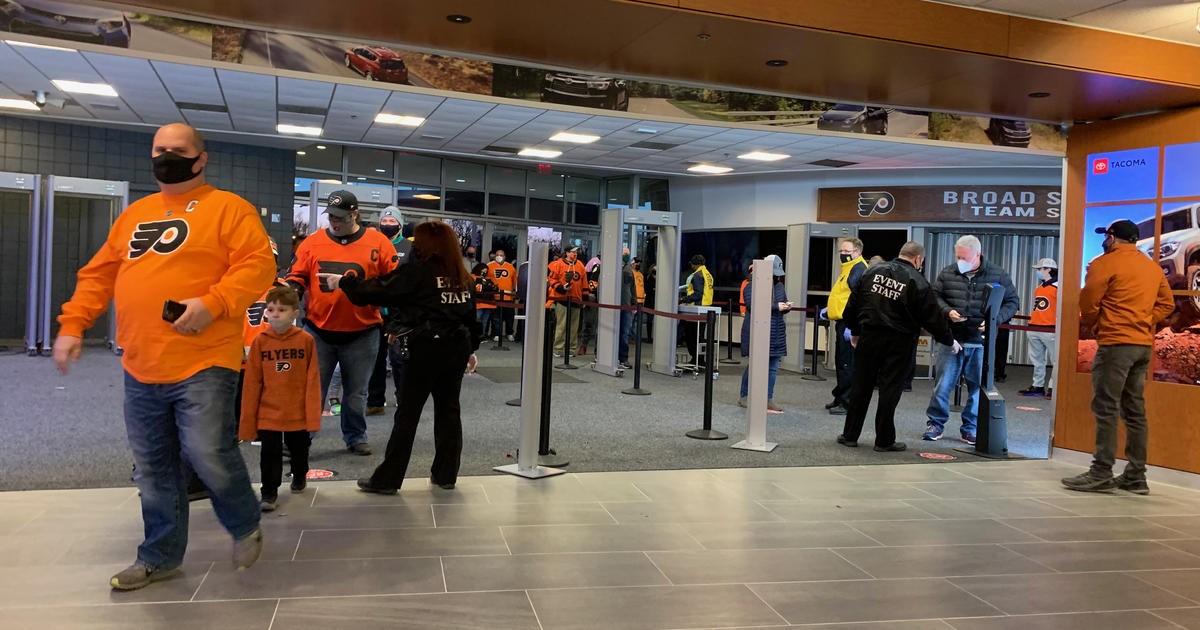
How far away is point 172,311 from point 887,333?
501 centimetres

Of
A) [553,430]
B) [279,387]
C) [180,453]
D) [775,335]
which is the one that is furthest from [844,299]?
[180,453]

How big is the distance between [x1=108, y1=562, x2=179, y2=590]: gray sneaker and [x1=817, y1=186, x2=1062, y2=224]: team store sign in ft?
41.7

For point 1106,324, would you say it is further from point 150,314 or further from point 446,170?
point 446,170

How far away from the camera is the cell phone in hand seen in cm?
269

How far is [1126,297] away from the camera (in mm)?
5055

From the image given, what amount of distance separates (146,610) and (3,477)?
7.16ft

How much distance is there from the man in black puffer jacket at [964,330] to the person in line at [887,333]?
524mm

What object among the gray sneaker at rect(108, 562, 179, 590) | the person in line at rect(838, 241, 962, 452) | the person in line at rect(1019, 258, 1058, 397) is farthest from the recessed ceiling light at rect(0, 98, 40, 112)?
the person in line at rect(1019, 258, 1058, 397)

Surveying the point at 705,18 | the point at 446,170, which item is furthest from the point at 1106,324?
the point at 446,170

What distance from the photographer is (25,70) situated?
8930 mm

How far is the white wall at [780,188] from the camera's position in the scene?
43.1 ft

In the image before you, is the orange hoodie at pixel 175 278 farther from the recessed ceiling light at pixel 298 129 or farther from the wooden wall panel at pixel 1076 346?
the recessed ceiling light at pixel 298 129

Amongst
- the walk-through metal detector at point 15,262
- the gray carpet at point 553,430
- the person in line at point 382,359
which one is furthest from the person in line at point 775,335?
the walk-through metal detector at point 15,262

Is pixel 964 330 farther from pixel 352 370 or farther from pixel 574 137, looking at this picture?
pixel 574 137
